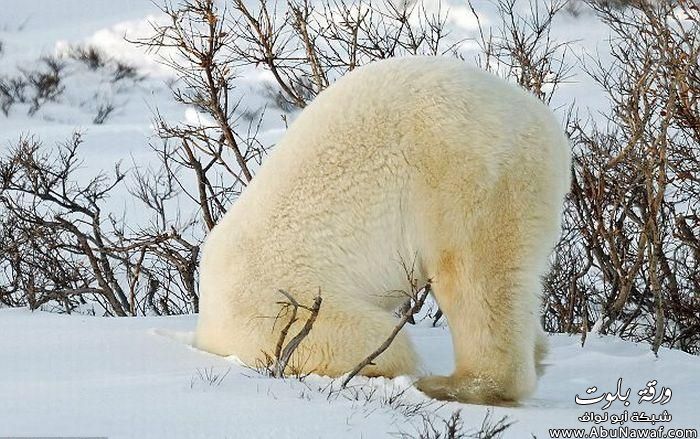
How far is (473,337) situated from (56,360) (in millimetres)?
1584

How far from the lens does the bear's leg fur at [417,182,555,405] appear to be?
3791mm

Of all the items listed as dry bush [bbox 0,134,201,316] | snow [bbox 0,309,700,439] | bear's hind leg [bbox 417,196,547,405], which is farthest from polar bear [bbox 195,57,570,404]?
dry bush [bbox 0,134,201,316]

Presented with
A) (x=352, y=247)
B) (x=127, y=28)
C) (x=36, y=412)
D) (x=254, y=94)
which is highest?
(x=127, y=28)

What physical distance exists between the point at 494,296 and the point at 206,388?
4.07ft

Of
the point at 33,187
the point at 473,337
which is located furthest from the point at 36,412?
the point at 33,187

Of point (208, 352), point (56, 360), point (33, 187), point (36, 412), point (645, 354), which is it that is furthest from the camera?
point (33, 187)

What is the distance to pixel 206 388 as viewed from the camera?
312 cm

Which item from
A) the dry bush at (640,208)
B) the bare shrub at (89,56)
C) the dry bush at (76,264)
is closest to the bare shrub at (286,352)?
the dry bush at (640,208)

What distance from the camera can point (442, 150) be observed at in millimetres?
3826

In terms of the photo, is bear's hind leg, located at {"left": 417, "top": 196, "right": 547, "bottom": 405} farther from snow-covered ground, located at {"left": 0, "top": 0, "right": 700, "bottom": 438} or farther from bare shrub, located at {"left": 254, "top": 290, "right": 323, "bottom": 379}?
bare shrub, located at {"left": 254, "top": 290, "right": 323, "bottom": 379}

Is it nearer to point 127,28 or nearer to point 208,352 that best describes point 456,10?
point 127,28

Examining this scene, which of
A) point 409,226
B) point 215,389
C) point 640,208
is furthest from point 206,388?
Answer: point 640,208

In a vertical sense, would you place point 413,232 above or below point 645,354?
above

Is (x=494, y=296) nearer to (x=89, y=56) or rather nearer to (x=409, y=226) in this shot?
(x=409, y=226)
